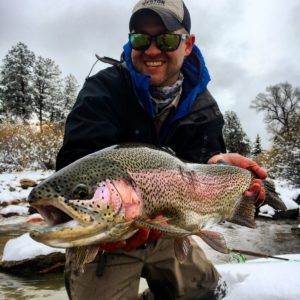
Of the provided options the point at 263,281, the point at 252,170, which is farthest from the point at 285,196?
the point at 252,170

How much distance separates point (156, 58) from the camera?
125 inches

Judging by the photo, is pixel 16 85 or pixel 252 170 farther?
pixel 16 85

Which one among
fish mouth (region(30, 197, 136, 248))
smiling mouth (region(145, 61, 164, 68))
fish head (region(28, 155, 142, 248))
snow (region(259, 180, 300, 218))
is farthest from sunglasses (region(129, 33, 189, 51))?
snow (region(259, 180, 300, 218))

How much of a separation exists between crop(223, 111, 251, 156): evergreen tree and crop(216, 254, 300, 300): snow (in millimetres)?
43768

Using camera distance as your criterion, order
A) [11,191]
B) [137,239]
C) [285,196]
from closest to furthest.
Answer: [137,239] < [285,196] < [11,191]

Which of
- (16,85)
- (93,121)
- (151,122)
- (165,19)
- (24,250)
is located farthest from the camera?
(16,85)

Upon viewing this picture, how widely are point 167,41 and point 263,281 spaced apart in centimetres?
218

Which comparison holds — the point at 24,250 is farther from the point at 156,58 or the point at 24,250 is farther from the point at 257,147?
the point at 257,147

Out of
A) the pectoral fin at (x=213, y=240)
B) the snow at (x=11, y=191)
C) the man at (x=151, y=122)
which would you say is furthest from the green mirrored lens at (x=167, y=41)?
the snow at (x=11, y=191)

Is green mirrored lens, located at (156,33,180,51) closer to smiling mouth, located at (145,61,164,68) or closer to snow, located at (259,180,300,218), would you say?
smiling mouth, located at (145,61,164,68)

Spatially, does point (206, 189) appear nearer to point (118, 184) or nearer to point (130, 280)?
point (118, 184)

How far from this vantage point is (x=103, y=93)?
3139 mm

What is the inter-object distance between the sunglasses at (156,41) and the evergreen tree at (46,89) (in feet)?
140

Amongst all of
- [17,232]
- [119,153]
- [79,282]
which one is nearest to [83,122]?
[119,153]
